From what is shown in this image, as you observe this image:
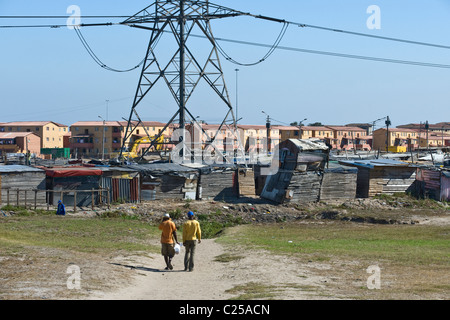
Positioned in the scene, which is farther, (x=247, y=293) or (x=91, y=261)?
(x=91, y=261)

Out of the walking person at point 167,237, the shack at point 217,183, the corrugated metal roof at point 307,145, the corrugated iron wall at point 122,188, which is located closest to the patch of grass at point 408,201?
the corrugated metal roof at point 307,145

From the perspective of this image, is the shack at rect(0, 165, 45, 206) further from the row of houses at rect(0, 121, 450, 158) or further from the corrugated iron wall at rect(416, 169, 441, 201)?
the row of houses at rect(0, 121, 450, 158)

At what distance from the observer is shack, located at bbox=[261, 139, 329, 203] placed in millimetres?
40188

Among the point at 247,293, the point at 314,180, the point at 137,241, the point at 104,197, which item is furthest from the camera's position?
the point at 314,180

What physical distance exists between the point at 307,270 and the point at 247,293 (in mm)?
3807

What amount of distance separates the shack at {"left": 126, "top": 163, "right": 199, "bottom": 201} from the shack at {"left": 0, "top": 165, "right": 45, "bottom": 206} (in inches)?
253

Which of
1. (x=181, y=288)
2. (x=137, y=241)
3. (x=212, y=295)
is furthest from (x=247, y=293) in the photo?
(x=137, y=241)

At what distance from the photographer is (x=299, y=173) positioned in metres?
40.3

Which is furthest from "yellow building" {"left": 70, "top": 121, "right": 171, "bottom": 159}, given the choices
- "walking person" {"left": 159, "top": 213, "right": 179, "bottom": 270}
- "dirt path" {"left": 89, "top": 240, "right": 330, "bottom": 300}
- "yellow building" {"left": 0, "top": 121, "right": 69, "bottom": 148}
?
"walking person" {"left": 159, "top": 213, "right": 179, "bottom": 270}

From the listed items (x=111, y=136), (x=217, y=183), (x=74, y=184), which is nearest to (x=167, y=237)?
(x=74, y=184)

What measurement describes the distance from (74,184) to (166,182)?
6571 millimetres

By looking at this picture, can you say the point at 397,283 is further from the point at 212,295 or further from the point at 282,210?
the point at 282,210

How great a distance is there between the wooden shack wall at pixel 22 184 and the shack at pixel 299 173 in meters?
16.2

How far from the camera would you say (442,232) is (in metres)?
27.9
